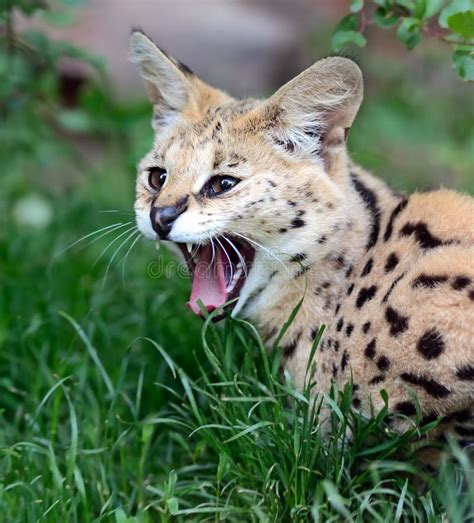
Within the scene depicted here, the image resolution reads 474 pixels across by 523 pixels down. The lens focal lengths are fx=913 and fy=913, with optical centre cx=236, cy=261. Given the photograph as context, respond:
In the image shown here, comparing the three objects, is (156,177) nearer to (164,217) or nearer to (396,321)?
(164,217)

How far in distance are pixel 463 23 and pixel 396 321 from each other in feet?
3.69

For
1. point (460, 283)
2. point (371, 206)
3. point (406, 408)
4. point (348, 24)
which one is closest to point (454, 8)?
point (348, 24)

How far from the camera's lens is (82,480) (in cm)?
342

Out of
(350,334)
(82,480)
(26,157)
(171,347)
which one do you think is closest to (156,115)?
(171,347)

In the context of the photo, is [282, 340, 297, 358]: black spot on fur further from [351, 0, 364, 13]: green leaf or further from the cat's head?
[351, 0, 364, 13]: green leaf

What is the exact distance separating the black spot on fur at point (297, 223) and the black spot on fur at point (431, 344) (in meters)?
0.65

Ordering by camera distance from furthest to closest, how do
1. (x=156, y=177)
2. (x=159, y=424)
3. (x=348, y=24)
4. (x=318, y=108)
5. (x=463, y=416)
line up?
(x=159, y=424) < (x=348, y=24) < (x=156, y=177) < (x=318, y=108) < (x=463, y=416)

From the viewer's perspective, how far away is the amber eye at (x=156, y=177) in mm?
3701

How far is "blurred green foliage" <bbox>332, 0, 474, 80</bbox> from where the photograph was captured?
339 cm

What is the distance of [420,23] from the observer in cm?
363

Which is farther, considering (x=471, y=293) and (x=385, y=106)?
(x=385, y=106)

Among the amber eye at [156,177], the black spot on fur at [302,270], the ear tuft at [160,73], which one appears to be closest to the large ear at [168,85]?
the ear tuft at [160,73]

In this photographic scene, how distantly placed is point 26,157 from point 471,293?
398cm

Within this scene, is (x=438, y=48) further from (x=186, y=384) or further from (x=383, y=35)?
(x=186, y=384)
